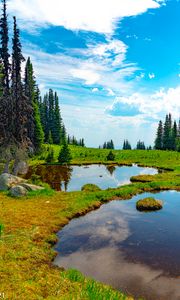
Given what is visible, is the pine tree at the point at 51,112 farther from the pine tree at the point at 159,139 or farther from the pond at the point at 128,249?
the pond at the point at 128,249

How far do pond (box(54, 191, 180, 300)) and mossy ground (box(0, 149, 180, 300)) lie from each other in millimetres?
1049

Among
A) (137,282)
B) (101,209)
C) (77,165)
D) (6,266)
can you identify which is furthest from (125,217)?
(77,165)

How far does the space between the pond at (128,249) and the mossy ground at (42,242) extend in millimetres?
1049

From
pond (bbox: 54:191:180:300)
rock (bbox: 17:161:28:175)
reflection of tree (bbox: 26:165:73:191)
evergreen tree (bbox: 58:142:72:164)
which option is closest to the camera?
pond (bbox: 54:191:180:300)

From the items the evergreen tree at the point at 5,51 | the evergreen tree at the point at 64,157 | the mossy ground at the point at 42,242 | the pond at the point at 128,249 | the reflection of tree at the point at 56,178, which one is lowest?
the pond at the point at 128,249

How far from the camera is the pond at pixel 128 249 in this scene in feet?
39.8

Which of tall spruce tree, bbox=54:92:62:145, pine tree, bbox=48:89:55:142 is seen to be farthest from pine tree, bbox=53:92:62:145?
pine tree, bbox=48:89:55:142

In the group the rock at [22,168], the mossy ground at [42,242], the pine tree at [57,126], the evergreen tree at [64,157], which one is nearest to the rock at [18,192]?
the mossy ground at [42,242]

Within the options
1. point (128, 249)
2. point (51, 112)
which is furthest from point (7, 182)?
point (51, 112)

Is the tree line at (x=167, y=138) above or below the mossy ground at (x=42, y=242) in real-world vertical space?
above

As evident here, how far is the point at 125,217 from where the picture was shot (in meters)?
21.8

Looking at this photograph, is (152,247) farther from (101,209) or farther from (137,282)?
(101,209)

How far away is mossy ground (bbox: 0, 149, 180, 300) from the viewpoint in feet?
31.5

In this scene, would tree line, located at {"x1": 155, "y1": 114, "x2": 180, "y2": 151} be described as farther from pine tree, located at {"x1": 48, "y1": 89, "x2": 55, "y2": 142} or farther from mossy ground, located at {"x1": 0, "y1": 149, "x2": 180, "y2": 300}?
mossy ground, located at {"x1": 0, "y1": 149, "x2": 180, "y2": 300}
